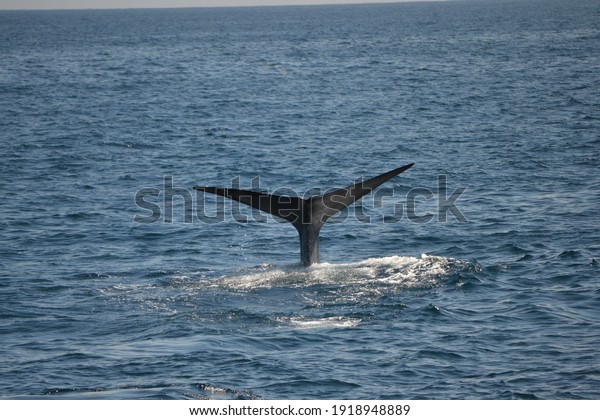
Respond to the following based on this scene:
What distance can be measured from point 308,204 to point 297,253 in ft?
15.2

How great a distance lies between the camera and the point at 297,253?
2638cm

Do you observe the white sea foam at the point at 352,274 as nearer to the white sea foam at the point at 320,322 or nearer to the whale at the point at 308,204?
the whale at the point at 308,204

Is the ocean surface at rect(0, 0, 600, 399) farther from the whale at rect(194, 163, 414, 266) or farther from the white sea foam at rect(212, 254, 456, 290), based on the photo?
the whale at rect(194, 163, 414, 266)

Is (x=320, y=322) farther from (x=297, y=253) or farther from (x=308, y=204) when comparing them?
(x=297, y=253)

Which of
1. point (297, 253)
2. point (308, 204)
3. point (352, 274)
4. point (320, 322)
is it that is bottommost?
point (320, 322)

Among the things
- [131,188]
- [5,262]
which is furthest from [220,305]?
[131,188]

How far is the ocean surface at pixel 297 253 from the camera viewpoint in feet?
57.5

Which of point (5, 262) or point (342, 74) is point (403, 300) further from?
point (342, 74)

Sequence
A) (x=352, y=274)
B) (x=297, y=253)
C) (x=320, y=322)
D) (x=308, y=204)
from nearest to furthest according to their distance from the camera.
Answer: (x=320, y=322) → (x=308, y=204) → (x=352, y=274) → (x=297, y=253)

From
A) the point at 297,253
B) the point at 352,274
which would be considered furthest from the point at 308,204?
the point at 297,253

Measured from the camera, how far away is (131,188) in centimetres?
3725

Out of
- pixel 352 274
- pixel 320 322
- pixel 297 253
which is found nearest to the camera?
pixel 320 322

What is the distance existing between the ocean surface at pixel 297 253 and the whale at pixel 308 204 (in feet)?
3.19

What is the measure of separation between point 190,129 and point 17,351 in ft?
121
